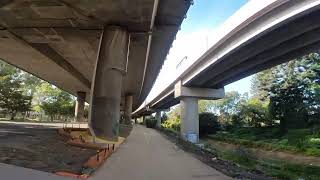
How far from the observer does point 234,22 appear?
87.4ft

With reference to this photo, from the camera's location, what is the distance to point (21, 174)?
8828 millimetres

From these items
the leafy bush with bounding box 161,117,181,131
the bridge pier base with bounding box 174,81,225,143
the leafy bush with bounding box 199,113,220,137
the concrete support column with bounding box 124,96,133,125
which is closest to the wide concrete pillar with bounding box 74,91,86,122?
the concrete support column with bounding box 124,96,133,125

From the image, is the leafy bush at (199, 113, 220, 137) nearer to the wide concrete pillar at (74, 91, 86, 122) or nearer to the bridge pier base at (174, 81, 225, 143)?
the bridge pier base at (174, 81, 225, 143)

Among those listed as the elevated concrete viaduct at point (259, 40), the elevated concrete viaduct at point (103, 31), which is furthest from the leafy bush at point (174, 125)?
the elevated concrete viaduct at point (103, 31)

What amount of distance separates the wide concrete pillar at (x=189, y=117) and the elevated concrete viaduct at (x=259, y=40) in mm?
3349

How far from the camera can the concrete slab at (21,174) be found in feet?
28.1

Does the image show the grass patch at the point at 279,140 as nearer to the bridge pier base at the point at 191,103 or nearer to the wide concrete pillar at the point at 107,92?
the bridge pier base at the point at 191,103

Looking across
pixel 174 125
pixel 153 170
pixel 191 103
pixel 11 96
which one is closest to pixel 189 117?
pixel 191 103

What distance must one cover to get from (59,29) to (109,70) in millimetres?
8349

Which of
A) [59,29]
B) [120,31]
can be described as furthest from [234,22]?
[59,29]

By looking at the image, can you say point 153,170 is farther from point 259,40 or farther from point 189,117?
point 189,117

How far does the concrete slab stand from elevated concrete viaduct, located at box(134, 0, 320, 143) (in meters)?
16.0

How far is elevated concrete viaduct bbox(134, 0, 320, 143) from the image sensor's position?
71.5 ft

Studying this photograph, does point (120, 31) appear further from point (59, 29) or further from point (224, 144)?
point (224, 144)
